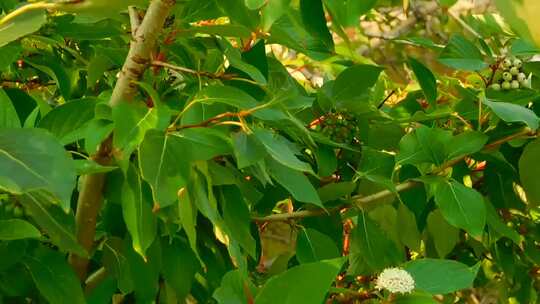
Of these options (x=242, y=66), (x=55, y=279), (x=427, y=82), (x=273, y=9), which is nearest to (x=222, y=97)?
(x=242, y=66)

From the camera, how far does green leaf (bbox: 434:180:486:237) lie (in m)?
0.99

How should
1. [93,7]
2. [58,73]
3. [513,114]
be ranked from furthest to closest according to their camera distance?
1. [58,73]
2. [513,114]
3. [93,7]

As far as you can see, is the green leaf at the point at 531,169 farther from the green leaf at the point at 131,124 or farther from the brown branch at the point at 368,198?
the green leaf at the point at 131,124

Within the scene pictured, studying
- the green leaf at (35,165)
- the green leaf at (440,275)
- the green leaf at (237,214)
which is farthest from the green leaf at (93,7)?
the green leaf at (440,275)

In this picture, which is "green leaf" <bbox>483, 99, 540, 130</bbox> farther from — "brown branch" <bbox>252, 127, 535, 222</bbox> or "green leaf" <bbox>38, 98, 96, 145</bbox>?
"green leaf" <bbox>38, 98, 96, 145</bbox>

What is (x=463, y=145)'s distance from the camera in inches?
41.2

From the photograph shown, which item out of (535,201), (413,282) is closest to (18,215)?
(413,282)

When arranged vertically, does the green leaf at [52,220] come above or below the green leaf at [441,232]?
above

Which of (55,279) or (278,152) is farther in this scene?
(55,279)

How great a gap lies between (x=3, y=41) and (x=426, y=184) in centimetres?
59

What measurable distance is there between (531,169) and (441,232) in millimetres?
145

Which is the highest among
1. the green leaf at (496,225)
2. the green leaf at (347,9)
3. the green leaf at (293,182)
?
the green leaf at (347,9)

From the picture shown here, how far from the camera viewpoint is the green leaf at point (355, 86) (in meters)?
1.10

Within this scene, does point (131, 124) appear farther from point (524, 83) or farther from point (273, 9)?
point (524, 83)
